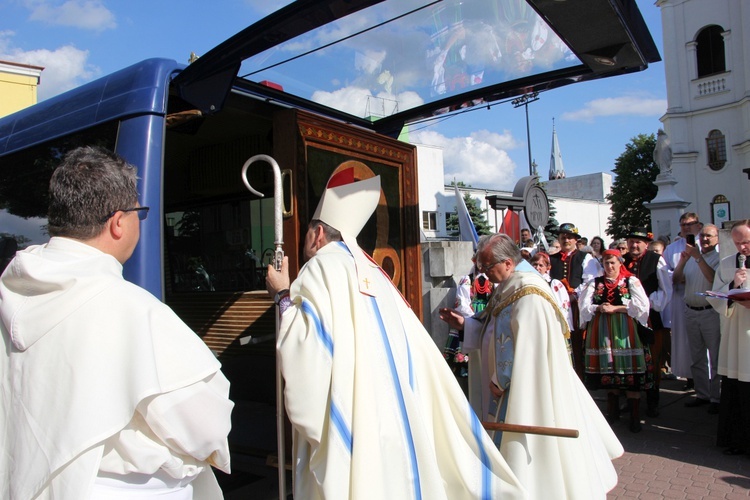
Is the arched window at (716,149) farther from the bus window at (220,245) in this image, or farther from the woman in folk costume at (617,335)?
the bus window at (220,245)

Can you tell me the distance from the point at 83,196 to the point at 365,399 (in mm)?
1325

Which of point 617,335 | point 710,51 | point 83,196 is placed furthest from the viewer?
point 710,51

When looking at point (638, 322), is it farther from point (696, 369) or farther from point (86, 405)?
point (86, 405)

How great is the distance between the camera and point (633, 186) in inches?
1521

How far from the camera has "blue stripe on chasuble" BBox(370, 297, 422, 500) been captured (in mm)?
2404

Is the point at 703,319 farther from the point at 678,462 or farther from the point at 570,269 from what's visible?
the point at 678,462

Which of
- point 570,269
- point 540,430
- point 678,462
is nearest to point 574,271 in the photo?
point 570,269

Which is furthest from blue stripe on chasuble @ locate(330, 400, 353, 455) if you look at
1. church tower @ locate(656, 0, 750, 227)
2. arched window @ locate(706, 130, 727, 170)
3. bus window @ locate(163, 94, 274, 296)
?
arched window @ locate(706, 130, 727, 170)

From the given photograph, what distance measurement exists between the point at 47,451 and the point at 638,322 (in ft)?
19.6

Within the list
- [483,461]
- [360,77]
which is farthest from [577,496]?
[360,77]

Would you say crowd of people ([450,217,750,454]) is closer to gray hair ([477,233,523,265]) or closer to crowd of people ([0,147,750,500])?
crowd of people ([0,147,750,500])

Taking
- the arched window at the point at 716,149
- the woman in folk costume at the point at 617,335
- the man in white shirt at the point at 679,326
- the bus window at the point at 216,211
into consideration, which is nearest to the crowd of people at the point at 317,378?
the woman in folk costume at the point at 617,335

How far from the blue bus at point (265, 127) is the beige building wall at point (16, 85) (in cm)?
1297

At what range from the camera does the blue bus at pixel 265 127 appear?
272 cm
